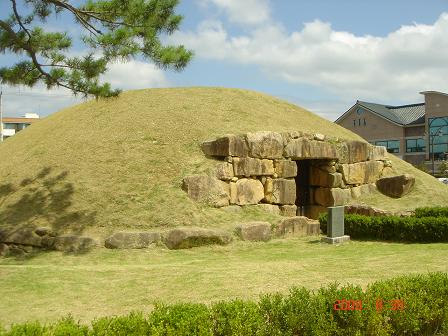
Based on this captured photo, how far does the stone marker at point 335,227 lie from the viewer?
1155cm

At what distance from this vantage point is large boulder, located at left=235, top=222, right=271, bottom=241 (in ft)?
38.1

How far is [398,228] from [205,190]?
5.16 m

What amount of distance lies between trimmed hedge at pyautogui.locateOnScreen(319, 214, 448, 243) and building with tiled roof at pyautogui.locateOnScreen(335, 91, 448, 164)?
128 feet

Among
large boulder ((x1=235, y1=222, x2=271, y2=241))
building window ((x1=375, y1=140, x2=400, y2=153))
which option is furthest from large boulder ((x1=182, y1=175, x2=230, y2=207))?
building window ((x1=375, y1=140, x2=400, y2=153))

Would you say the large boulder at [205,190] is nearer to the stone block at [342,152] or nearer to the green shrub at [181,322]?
the stone block at [342,152]

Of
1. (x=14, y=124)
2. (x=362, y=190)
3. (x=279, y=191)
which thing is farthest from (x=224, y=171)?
(x=14, y=124)

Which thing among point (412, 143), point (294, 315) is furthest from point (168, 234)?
point (412, 143)

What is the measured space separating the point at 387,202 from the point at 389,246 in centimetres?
508

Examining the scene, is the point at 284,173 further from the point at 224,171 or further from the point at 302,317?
the point at 302,317

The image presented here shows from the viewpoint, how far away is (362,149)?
17.0 m

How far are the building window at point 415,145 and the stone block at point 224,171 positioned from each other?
141 ft

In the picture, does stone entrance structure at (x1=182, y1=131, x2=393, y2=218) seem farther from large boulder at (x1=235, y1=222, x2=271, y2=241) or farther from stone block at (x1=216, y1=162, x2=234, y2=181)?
large boulder at (x1=235, y1=222, x2=271, y2=241)

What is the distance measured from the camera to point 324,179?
52.1 ft

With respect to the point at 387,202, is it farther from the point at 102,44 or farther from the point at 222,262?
the point at 102,44
